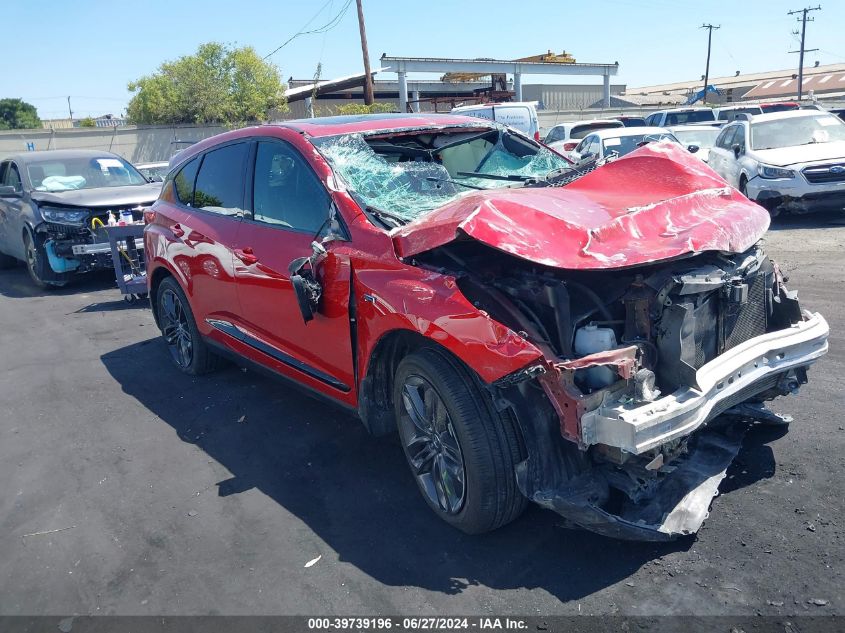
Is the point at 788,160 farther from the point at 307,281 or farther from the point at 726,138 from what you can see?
the point at 307,281

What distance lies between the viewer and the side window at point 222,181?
190 inches

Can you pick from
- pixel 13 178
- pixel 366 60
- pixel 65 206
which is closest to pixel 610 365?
pixel 65 206

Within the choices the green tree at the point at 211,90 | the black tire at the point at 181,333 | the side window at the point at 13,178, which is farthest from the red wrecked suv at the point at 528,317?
the green tree at the point at 211,90

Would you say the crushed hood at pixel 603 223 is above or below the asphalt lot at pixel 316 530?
above

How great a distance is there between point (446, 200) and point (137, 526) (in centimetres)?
244

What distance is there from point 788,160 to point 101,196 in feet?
34.0

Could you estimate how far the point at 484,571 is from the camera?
10.2 feet

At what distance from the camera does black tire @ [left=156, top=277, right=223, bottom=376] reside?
18.7ft

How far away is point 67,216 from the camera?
9.61 meters

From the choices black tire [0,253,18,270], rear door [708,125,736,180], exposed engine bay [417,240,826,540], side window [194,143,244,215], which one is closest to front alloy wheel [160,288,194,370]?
side window [194,143,244,215]

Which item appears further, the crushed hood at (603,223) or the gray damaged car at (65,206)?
the gray damaged car at (65,206)

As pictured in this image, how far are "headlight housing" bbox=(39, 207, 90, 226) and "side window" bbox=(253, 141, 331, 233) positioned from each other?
19.8 ft

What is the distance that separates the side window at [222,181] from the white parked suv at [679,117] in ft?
62.9

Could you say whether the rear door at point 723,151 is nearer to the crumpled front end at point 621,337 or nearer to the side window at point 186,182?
the side window at point 186,182
